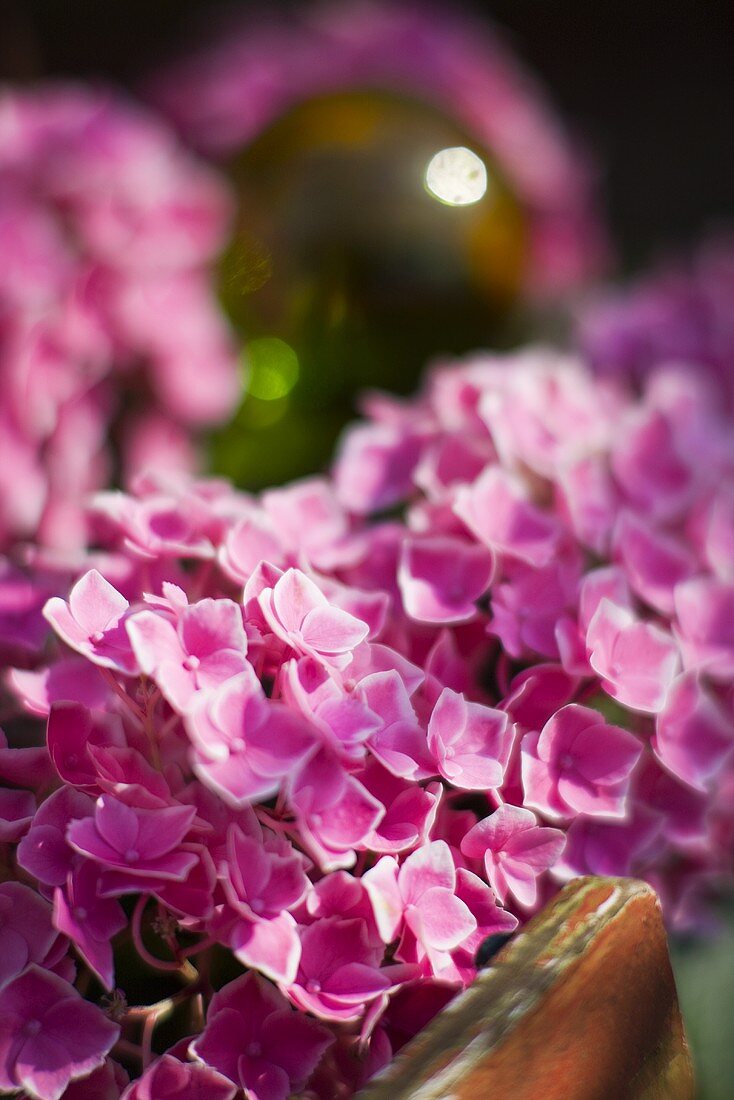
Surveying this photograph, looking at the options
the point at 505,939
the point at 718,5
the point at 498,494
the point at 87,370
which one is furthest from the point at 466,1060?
the point at 718,5

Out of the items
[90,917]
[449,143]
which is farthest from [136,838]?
[449,143]

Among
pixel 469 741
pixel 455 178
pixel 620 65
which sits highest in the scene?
pixel 620 65

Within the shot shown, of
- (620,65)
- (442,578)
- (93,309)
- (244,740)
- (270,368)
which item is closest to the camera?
(244,740)

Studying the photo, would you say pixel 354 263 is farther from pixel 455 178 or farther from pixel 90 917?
pixel 90 917

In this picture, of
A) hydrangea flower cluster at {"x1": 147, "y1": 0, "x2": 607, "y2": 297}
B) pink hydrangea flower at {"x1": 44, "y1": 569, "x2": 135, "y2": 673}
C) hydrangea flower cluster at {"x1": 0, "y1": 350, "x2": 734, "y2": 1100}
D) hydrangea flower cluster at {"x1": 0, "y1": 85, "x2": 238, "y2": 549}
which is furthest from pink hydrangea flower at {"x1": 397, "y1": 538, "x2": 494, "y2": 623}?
hydrangea flower cluster at {"x1": 147, "y1": 0, "x2": 607, "y2": 297}

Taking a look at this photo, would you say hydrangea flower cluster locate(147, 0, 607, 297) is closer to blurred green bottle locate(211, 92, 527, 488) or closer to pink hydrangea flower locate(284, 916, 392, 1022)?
blurred green bottle locate(211, 92, 527, 488)

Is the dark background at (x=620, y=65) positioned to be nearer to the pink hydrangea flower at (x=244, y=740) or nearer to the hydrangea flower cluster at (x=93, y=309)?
the hydrangea flower cluster at (x=93, y=309)
